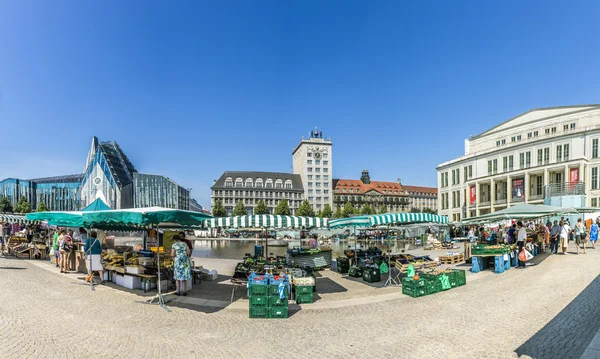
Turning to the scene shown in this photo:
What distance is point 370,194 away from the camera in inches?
5261

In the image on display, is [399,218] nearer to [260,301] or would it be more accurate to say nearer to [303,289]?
[303,289]

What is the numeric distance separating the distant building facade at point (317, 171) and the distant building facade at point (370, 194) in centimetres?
872

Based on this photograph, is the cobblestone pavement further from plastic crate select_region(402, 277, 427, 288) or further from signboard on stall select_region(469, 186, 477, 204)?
signboard on stall select_region(469, 186, 477, 204)

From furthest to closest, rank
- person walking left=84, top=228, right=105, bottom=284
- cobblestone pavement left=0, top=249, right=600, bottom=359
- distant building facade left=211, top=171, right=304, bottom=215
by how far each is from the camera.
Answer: distant building facade left=211, top=171, right=304, bottom=215 < person walking left=84, top=228, right=105, bottom=284 < cobblestone pavement left=0, top=249, right=600, bottom=359

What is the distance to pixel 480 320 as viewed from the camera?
24.6 ft

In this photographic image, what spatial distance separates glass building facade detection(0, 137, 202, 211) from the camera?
10050 centimetres

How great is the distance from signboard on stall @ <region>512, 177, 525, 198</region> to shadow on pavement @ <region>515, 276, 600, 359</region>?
57.2 metres

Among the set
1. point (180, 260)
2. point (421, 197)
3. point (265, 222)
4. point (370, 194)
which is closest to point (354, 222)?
point (265, 222)

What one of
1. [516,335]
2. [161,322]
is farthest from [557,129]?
[161,322]

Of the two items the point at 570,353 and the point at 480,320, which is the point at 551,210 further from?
the point at 570,353

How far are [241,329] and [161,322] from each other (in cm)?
201

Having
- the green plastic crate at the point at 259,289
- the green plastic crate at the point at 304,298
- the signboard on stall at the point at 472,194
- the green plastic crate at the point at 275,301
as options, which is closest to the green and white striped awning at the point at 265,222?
Answer: the green plastic crate at the point at 304,298

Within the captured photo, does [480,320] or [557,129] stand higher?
[557,129]

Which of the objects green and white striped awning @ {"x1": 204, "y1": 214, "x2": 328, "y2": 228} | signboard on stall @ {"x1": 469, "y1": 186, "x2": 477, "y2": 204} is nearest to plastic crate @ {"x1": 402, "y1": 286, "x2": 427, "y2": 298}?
green and white striped awning @ {"x1": 204, "y1": 214, "x2": 328, "y2": 228}
